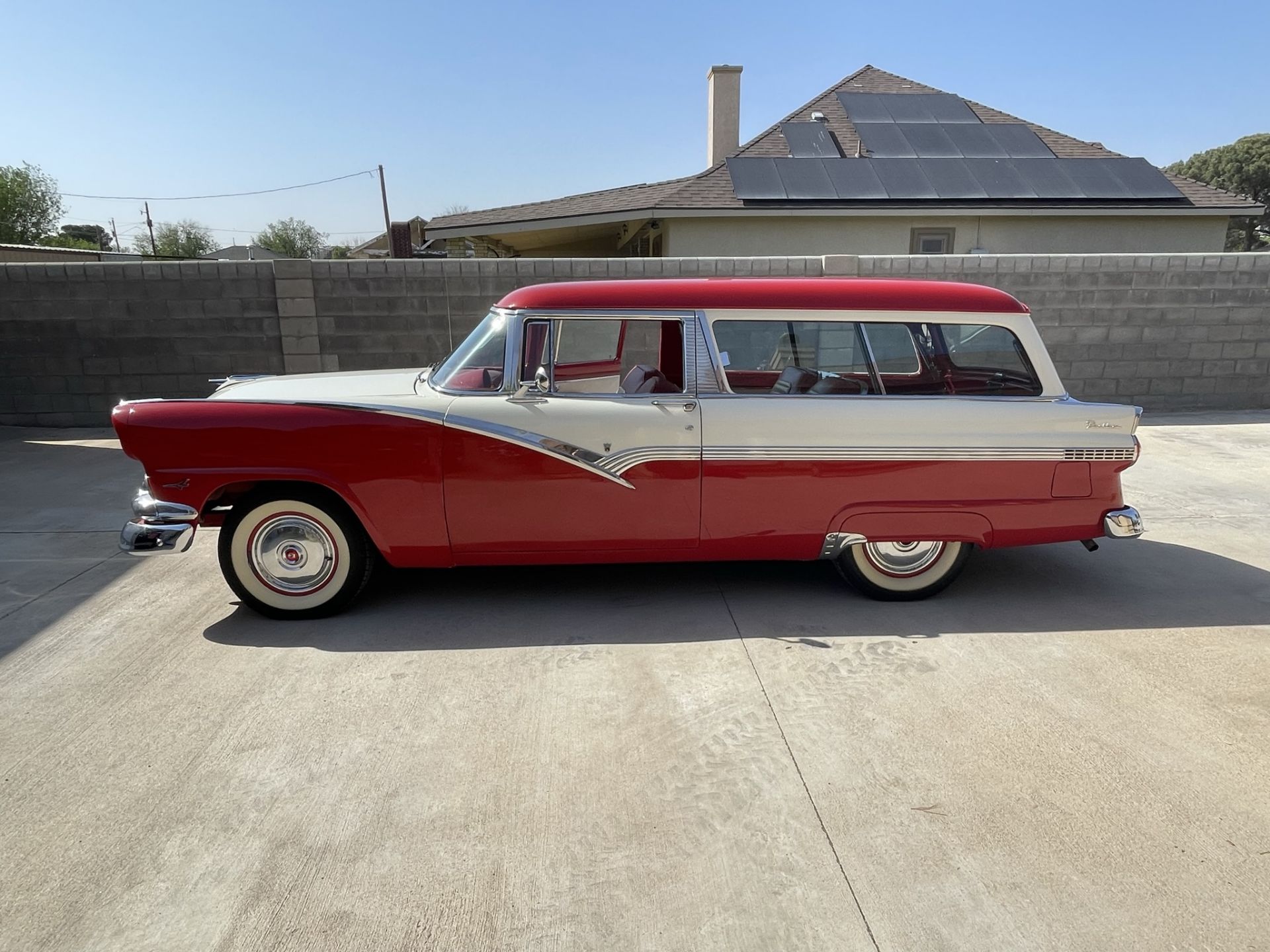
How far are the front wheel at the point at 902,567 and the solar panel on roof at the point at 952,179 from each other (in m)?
9.92

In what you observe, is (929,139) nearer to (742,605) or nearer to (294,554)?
(742,605)

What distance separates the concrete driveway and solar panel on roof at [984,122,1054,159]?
11.5 m

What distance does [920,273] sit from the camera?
916 centimetres

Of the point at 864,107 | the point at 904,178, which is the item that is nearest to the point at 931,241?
the point at 904,178

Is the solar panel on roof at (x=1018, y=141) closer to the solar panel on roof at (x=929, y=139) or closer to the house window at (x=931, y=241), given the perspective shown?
the solar panel on roof at (x=929, y=139)

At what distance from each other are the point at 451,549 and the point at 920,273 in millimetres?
7171

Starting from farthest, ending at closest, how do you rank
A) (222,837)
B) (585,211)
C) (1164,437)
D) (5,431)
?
(585,211) → (5,431) → (1164,437) → (222,837)

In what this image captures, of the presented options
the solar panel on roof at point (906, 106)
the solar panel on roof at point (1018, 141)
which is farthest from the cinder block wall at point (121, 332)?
the solar panel on roof at point (1018, 141)

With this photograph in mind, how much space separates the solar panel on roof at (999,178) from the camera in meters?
12.5

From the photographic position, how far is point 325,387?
4.33 metres

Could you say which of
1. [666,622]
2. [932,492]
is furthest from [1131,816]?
[666,622]

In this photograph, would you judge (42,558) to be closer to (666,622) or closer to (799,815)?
(666,622)

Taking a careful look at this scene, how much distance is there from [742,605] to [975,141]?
13.2 metres

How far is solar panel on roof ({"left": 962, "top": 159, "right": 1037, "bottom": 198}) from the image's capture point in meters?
12.5
